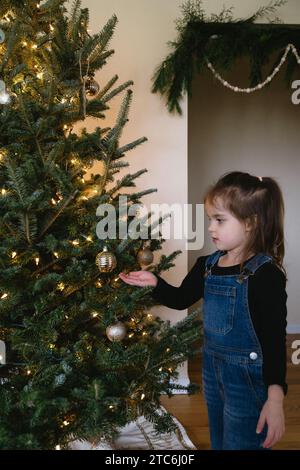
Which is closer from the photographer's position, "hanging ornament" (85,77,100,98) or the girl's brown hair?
the girl's brown hair

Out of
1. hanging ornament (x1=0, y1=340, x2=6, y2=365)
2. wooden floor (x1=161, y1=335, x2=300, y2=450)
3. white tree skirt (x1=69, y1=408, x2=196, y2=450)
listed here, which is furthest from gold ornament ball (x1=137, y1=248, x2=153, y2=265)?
wooden floor (x1=161, y1=335, x2=300, y2=450)

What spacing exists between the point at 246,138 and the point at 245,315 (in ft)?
8.87

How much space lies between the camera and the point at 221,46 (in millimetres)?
2080

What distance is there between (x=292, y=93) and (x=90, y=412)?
3.15m

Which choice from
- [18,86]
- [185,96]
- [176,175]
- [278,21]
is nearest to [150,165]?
[176,175]

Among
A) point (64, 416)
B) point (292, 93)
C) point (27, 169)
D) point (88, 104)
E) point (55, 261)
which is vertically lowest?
point (64, 416)

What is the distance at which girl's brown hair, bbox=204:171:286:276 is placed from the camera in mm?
1150

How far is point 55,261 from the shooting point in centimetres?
125

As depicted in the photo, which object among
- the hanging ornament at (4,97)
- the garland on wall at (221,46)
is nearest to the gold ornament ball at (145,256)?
the hanging ornament at (4,97)

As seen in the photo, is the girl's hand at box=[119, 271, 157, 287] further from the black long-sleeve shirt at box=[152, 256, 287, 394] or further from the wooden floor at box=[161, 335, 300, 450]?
the wooden floor at box=[161, 335, 300, 450]

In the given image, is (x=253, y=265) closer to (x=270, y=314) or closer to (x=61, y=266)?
(x=270, y=314)

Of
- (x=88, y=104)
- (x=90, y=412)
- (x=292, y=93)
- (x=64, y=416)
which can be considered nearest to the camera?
(x=90, y=412)

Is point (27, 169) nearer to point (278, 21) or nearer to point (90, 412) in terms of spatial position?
point (90, 412)

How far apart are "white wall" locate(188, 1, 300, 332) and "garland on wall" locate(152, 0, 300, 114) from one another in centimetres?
125
